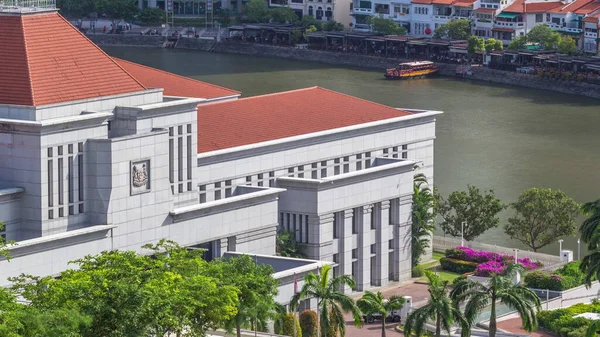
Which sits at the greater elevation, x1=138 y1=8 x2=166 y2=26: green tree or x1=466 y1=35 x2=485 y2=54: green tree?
x1=138 y1=8 x2=166 y2=26: green tree

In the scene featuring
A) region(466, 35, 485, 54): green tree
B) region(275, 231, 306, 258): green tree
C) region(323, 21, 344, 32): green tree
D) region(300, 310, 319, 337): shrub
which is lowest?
region(300, 310, 319, 337): shrub

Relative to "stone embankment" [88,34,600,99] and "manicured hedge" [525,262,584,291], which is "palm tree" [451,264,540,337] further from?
"stone embankment" [88,34,600,99]

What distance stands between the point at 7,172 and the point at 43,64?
3.37 m

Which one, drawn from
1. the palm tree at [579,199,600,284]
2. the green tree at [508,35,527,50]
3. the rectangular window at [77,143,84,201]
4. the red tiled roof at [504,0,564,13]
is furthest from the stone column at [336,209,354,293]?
the red tiled roof at [504,0,564,13]

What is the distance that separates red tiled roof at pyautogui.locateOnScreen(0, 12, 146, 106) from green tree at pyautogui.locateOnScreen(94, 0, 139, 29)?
363 feet

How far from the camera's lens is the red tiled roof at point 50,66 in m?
53.9

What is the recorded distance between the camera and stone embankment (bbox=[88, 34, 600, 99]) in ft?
423

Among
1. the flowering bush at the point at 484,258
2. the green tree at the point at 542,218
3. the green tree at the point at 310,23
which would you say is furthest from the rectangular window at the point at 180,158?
the green tree at the point at 310,23

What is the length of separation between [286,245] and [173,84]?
1002cm

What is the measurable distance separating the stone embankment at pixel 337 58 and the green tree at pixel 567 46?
177 inches

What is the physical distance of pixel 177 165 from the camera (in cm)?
5769

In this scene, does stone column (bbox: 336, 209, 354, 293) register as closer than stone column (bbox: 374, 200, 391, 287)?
Yes

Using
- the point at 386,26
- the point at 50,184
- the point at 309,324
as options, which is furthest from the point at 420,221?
the point at 386,26

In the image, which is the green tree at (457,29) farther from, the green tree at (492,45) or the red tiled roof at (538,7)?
the green tree at (492,45)
